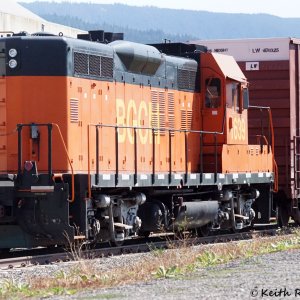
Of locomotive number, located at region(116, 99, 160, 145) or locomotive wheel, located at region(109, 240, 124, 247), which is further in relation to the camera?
locomotive number, located at region(116, 99, 160, 145)

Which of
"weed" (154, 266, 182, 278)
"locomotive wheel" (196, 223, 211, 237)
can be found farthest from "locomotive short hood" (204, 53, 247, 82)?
"weed" (154, 266, 182, 278)

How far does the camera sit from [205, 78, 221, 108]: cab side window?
66.1 ft

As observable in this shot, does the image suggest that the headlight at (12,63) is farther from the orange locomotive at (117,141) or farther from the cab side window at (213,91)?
the cab side window at (213,91)

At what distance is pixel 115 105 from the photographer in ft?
57.1

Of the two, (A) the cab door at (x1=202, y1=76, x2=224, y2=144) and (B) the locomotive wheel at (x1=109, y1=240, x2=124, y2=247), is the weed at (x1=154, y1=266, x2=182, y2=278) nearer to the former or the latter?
(B) the locomotive wheel at (x1=109, y1=240, x2=124, y2=247)

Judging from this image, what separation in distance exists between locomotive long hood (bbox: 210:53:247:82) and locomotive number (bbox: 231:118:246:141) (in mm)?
905

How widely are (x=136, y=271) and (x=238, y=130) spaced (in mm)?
9004

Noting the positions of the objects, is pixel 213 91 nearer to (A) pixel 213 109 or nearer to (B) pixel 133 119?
(A) pixel 213 109

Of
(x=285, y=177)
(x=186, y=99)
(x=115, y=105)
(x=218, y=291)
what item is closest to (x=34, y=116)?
(x=115, y=105)

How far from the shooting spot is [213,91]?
2022 cm

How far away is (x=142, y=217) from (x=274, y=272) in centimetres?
628

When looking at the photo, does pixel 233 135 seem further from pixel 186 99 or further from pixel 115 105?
pixel 115 105

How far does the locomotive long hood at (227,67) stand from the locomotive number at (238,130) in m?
0.90

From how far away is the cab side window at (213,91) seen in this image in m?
20.2
